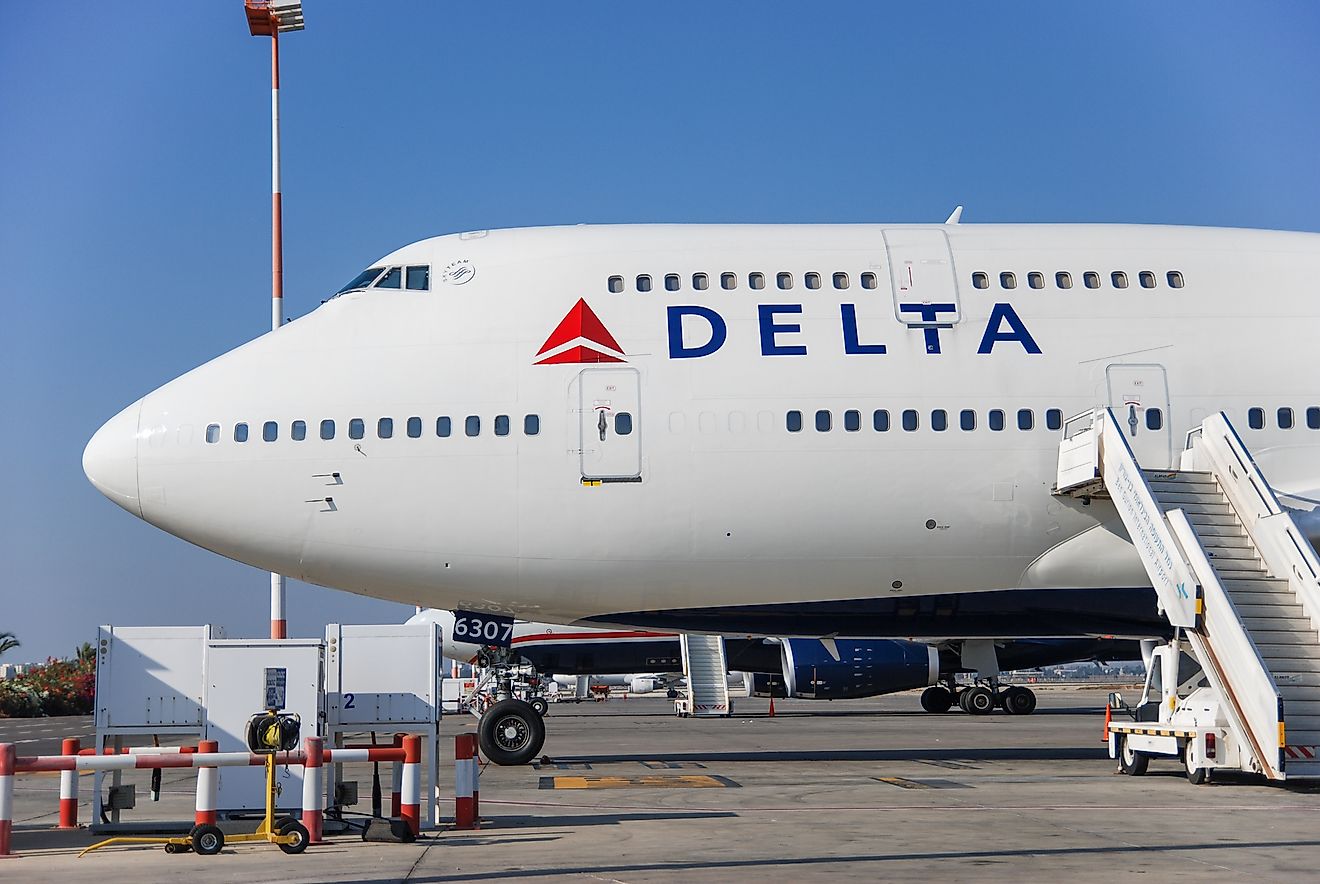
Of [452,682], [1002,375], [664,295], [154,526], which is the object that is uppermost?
[664,295]

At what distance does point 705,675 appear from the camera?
119ft

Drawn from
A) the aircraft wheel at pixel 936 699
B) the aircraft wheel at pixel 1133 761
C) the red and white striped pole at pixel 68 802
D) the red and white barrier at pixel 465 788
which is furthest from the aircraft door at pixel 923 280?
the aircraft wheel at pixel 936 699

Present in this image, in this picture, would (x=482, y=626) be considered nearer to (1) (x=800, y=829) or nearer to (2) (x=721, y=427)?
(2) (x=721, y=427)

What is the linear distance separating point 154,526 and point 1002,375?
34.0ft

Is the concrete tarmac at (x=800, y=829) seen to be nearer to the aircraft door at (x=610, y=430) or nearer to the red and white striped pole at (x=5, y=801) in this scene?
the red and white striped pole at (x=5, y=801)

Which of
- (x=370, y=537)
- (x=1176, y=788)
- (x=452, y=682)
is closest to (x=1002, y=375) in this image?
(x=1176, y=788)

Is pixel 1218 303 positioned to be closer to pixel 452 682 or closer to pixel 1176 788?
pixel 1176 788

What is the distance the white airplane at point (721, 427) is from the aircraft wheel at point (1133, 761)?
1.79 meters

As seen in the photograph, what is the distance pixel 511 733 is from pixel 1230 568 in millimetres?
9030

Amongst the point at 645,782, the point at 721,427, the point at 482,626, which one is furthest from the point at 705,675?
the point at 721,427

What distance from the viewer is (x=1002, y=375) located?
16.1 meters

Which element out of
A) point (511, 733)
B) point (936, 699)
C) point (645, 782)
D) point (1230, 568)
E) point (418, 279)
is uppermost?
point (418, 279)

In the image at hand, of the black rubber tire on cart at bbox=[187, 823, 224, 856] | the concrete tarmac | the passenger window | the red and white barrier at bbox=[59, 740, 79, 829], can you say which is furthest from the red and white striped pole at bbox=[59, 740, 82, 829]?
the passenger window

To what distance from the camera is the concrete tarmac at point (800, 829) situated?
8523 mm
